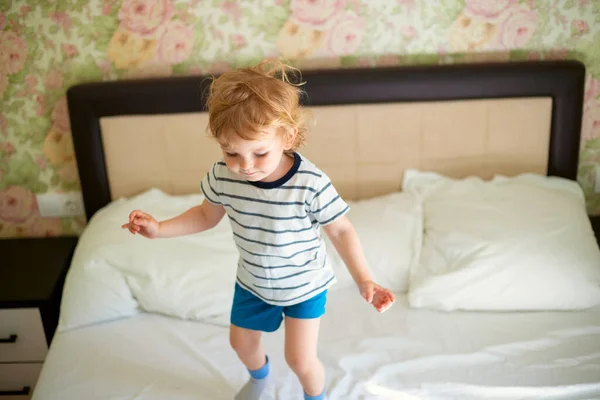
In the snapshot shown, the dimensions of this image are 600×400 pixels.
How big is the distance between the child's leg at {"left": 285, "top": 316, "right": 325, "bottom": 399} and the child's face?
397 mm

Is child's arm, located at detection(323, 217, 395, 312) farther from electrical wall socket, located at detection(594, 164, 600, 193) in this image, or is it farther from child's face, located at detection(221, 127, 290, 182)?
electrical wall socket, located at detection(594, 164, 600, 193)

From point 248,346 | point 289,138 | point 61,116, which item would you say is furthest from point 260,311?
point 61,116

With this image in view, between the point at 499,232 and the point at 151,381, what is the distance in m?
1.15

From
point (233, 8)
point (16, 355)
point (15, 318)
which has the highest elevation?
point (233, 8)

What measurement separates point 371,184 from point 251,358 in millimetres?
909

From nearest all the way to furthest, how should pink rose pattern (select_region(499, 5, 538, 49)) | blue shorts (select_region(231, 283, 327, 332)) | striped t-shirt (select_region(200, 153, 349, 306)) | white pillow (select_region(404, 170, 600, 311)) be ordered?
striped t-shirt (select_region(200, 153, 349, 306))
blue shorts (select_region(231, 283, 327, 332))
white pillow (select_region(404, 170, 600, 311))
pink rose pattern (select_region(499, 5, 538, 49))

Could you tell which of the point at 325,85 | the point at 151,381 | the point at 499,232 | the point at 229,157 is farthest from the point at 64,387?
the point at 499,232

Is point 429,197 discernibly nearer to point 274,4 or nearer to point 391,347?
point 391,347

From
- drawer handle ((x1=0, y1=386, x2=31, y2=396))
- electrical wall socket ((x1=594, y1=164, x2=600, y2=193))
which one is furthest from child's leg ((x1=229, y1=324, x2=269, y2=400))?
electrical wall socket ((x1=594, y1=164, x2=600, y2=193))

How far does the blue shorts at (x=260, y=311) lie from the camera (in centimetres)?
147

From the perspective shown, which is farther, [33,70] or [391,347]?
[33,70]

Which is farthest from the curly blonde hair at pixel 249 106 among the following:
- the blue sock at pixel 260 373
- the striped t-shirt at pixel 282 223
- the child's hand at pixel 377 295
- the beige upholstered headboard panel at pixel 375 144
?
the beige upholstered headboard panel at pixel 375 144

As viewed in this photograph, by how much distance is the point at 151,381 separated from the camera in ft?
5.49

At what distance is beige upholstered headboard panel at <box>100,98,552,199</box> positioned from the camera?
2145mm
